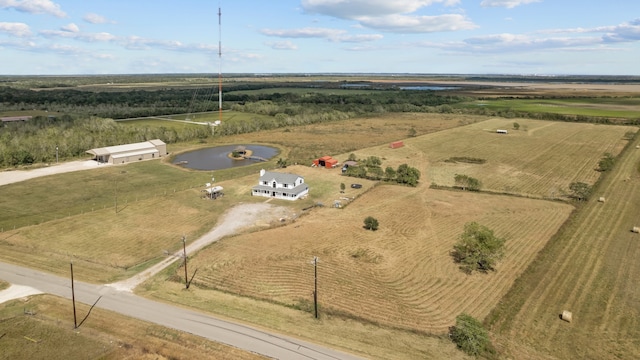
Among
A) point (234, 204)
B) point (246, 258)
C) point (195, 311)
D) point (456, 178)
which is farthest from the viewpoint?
point (456, 178)

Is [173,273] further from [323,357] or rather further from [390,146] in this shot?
[390,146]

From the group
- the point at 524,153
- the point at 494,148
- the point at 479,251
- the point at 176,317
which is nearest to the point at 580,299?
the point at 479,251

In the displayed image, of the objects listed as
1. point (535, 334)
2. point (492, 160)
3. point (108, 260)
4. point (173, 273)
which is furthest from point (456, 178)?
point (108, 260)

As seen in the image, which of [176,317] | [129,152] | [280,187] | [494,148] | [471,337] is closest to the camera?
[471,337]

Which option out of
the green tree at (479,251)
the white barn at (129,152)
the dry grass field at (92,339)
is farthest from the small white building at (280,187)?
the white barn at (129,152)

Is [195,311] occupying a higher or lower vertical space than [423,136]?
lower

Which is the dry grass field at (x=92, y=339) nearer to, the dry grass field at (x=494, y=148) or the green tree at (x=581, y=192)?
the dry grass field at (x=494, y=148)

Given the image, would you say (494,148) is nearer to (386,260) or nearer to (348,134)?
(348,134)
